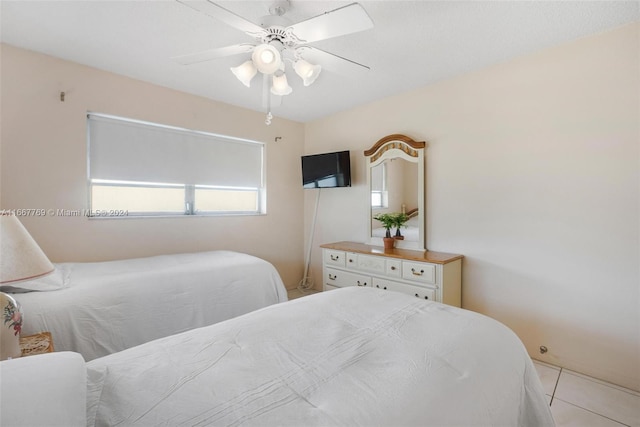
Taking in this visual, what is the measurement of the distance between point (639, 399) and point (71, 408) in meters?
2.91

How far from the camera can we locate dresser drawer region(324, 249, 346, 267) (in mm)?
3268

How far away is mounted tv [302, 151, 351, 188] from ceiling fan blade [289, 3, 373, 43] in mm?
1947

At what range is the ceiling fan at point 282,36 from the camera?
4.69 ft

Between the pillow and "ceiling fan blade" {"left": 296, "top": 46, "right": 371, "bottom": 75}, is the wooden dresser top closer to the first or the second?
"ceiling fan blade" {"left": 296, "top": 46, "right": 371, "bottom": 75}

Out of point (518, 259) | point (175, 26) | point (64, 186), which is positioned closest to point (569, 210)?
point (518, 259)

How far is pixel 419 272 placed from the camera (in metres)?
2.62

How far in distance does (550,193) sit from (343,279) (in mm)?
1995

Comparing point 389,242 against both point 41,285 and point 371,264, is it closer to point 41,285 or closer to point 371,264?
point 371,264

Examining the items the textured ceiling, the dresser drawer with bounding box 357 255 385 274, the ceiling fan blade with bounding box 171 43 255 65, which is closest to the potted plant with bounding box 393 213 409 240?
the dresser drawer with bounding box 357 255 385 274

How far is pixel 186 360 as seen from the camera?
3.22 feet

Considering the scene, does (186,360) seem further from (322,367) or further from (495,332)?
(495,332)

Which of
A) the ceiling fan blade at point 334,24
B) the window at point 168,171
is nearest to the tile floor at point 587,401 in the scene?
the ceiling fan blade at point 334,24

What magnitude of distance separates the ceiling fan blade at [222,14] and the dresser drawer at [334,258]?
2240 millimetres

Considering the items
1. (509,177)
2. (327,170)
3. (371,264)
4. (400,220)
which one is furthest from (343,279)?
(509,177)
